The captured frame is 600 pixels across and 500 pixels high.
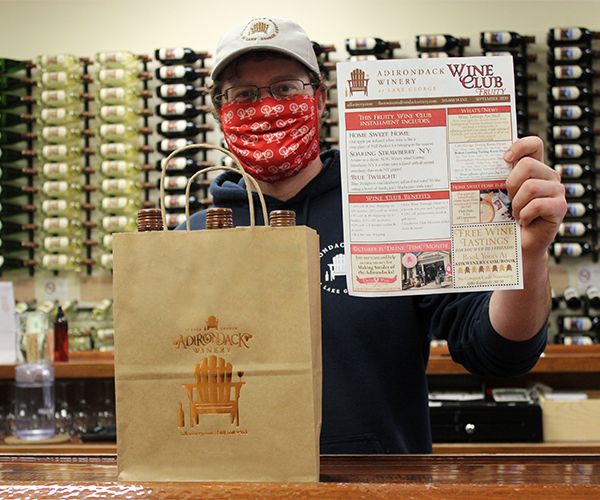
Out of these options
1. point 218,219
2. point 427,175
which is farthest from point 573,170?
point 218,219

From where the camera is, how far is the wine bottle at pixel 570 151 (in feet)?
14.6

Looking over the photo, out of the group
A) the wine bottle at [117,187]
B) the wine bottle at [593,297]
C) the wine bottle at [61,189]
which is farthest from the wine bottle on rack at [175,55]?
the wine bottle at [593,297]

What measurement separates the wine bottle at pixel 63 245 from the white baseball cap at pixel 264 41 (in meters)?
3.69

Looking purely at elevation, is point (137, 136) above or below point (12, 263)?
above

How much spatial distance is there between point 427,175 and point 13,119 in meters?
4.94

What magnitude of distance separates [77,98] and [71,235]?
1.14 meters

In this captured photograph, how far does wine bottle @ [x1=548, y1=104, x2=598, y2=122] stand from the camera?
4.45 m

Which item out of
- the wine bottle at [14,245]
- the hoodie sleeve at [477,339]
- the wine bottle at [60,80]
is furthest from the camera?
the wine bottle at [14,245]

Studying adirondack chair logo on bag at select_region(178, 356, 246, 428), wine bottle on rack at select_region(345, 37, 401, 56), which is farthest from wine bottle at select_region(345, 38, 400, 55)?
adirondack chair logo on bag at select_region(178, 356, 246, 428)

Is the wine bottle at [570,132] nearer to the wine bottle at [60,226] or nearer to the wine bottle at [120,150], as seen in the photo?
the wine bottle at [120,150]

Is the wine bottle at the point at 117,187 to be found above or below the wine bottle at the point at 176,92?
below

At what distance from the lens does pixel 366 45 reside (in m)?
4.52

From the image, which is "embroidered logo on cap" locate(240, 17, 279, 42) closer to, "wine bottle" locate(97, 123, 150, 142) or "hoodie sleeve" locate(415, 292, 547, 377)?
"hoodie sleeve" locate(415, 292, 547, 377)

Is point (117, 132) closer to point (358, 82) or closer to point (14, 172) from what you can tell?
point (14, 172)
